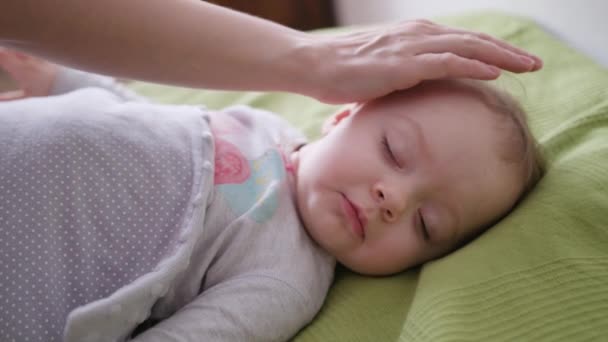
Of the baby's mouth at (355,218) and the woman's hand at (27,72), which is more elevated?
the woman's hand at (27,72)

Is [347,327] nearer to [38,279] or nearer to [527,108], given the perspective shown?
[38,279]

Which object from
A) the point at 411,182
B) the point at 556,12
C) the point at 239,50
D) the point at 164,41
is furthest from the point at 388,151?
the point at 556,12

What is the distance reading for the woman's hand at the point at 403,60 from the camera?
0.82 m

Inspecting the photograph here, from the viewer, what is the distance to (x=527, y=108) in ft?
3.69

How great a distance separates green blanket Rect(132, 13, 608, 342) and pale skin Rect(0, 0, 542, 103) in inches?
8.4

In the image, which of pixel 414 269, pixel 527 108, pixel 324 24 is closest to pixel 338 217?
pixel 414 269

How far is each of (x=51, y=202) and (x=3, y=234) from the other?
0.07m

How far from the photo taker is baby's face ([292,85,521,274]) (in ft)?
2.89

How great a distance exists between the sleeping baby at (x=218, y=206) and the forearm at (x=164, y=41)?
0.13 m

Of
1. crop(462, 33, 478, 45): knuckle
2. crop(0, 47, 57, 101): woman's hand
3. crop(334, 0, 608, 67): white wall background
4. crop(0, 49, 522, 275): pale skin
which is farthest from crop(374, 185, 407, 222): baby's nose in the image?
crop(0, 47, 57, 101): woman's hand

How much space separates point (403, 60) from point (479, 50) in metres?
0.11

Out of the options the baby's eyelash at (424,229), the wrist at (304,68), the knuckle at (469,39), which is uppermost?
the knuckle at (469,39)

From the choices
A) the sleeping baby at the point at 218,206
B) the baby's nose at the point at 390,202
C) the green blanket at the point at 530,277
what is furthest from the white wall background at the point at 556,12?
the baby's nose at the point at 390,202

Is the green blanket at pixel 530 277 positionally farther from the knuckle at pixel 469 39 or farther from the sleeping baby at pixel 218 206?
the knuckle at pixel 469 39
